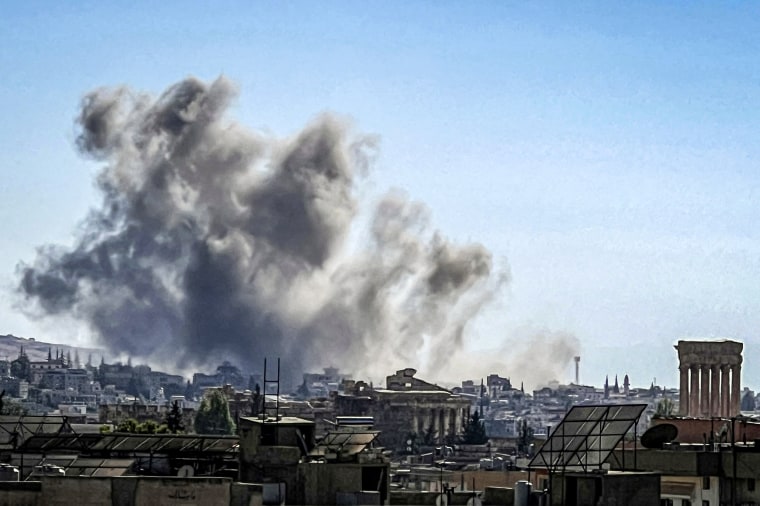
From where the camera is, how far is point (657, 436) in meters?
27.1

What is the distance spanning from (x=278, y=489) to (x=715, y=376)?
95.6 meters

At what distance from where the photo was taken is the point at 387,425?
484ft

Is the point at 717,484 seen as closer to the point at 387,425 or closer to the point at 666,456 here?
the point at 666,456

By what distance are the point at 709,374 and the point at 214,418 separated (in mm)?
28749

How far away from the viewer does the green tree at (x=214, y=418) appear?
11769 centimetres

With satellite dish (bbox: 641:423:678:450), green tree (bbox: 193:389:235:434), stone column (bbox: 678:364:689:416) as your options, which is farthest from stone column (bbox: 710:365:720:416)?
satellite dish (bbox: 641:423:678:450)

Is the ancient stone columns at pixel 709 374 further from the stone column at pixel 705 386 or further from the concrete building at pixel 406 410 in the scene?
the concrete building at pixel 406 410

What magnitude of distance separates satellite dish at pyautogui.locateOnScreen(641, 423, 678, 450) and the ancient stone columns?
86.8 metres

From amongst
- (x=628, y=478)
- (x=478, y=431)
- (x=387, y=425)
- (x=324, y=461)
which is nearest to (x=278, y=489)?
(x=324, y=461)

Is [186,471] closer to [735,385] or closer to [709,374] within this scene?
[735,385]

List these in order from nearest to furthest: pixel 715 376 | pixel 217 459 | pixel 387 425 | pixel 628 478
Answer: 1. pixel 628 478
2. pixel 217 459
3. pixel 715 376
4. pixel 387 425

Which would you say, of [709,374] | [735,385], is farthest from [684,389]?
[735,385]

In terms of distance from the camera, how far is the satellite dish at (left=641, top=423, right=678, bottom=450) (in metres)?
27.0

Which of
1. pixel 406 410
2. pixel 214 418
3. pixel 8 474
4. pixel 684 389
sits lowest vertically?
pixel 8 474
